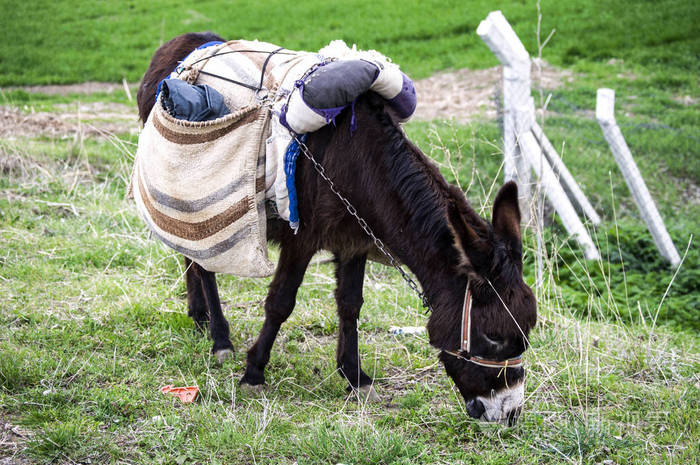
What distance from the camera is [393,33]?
14.7 meters

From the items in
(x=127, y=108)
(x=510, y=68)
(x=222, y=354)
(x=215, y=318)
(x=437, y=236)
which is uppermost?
(x=510, y=68)

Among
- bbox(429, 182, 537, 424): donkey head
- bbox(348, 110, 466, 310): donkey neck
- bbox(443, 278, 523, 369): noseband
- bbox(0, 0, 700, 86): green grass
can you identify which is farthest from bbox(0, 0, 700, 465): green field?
bbox(0, 0, 700, 86): green grass

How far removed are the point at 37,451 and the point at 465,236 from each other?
204cm

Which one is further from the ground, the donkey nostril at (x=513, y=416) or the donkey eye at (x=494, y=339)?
the donkey eye at (x=494, y=339)

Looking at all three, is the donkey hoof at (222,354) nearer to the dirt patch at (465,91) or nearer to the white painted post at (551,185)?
the white painted post at (551,185)

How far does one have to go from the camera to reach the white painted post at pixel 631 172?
5734 millimetres

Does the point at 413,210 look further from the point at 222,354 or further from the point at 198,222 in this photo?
the point at 222,354

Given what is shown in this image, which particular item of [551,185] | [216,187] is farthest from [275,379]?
[551,185]

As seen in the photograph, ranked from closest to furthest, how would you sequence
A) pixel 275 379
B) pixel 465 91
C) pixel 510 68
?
pixel 275 379 → pixel 510 68 → pixel 465 91

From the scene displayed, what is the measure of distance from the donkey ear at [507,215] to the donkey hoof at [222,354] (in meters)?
1.90

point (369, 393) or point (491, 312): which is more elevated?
point (491, 312)

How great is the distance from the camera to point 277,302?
3496mm

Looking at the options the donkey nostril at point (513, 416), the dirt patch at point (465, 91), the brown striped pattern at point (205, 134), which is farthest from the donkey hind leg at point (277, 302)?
the dirt patch at point (465, 91)

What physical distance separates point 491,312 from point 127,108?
9.43 metres
